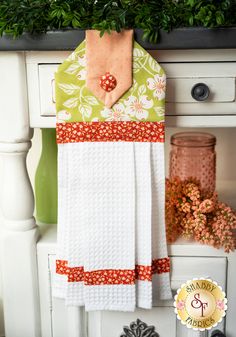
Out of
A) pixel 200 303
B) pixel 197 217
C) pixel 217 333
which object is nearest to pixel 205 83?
pixel 197 217

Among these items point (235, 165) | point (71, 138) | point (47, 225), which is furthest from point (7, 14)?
point (235, 165)

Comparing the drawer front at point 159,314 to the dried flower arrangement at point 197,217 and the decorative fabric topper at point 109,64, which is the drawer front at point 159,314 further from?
the decorative fabric topper at point 109,64

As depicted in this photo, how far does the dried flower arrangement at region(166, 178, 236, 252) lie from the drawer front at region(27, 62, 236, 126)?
0.59 ft

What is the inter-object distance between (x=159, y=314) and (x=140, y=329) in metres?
0.05

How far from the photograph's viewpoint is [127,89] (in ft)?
2.90

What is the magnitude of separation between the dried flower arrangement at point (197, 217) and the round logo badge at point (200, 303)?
0.15 m

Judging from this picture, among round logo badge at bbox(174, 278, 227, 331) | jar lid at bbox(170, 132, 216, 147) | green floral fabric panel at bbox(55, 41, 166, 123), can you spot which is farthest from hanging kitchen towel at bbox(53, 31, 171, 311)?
jar lid at bbox(170, 132, 216, 147)

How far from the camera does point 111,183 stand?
925 millimetres

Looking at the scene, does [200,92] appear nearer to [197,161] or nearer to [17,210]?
[197,161]

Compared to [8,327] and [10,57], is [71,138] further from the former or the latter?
[8,327]

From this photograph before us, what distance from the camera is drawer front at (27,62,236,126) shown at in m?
0.90

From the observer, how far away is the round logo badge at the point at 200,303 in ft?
2.70

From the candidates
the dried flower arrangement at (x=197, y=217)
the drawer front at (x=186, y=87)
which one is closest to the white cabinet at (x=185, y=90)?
the drawer front at (x=186, y=87)

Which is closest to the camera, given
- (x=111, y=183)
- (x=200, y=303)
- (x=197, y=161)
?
(x=200, y=303)
